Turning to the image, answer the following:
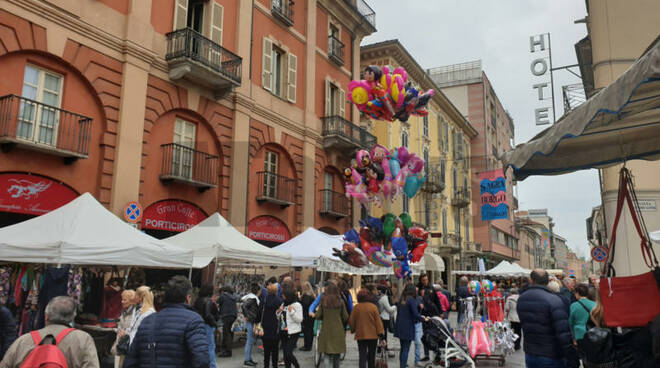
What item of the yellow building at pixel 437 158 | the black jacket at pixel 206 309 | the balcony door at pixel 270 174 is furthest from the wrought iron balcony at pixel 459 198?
the black jacket at pixel 206 309

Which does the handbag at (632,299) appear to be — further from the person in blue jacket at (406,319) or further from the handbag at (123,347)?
the person in blue jacket at (406,319)

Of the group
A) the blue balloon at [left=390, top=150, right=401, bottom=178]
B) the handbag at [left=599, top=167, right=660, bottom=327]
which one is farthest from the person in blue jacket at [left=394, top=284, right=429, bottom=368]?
the handbag at [left=599, top=167, right=660, bottom=327]

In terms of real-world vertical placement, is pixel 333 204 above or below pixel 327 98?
below

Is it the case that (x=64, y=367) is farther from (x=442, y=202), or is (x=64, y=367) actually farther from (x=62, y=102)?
(x=442, y=202)

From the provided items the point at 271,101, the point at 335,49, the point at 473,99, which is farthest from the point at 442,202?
the point at 271,101

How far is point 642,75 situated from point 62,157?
1141cm

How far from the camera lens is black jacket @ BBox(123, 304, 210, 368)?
3.99 m

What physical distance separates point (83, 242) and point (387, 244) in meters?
6.41

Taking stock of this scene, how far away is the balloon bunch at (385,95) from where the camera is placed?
11.3 meters

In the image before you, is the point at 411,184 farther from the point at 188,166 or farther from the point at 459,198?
the point at 459,198

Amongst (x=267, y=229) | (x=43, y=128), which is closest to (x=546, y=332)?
(x=43, y=128)

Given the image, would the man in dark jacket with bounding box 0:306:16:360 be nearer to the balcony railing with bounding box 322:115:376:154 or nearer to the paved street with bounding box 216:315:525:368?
the paved street with bounding box 216:315:525:368

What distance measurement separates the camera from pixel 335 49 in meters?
22.4

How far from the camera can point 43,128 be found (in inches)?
419
